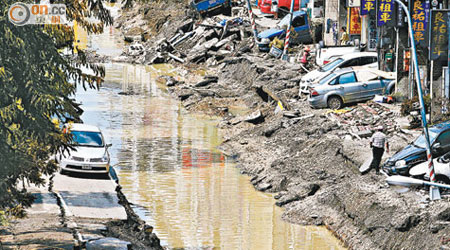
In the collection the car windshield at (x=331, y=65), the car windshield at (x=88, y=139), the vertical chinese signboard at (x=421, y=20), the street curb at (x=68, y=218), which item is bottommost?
the street curb at (x=68, y=218)

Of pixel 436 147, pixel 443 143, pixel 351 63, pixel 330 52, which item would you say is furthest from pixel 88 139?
pixel 330 52

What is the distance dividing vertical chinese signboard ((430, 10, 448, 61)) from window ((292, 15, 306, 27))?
24.6 m

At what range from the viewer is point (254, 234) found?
2309 cm

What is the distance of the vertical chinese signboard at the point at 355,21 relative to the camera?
4719 cm

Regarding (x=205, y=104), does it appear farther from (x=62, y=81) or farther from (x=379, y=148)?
(x=62, y=81)

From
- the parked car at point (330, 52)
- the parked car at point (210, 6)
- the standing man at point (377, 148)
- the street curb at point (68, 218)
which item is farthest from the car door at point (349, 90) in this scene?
the parked car at point (210, 6)

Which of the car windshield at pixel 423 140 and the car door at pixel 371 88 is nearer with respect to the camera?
the car windshield at pixel 423 140

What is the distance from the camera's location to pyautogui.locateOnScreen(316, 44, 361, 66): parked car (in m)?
43.8

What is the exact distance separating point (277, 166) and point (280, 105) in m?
9.13

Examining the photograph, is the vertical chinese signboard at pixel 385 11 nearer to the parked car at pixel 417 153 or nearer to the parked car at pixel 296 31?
the parked car at pixel 417 153

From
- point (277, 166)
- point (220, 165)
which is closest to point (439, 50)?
point (277, 166)

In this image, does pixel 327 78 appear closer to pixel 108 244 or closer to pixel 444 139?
pixel 444 139

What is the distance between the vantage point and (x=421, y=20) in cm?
3130

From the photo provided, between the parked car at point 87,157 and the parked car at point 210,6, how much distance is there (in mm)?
43235
